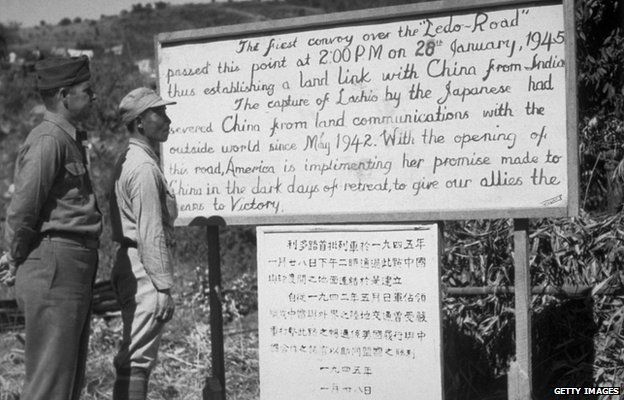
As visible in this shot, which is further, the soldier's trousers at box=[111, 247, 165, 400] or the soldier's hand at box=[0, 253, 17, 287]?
the soldier's trousers at box=[111, 247, 165, 400]

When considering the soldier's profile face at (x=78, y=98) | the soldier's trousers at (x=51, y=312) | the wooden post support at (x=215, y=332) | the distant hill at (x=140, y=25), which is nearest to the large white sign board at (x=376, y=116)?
the wooden post support at (x=215, y=332)

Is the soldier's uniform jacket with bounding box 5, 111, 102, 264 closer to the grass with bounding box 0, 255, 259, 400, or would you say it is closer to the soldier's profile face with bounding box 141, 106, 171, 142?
the soldier's profile face with bounding box 141, 106, 171, 142

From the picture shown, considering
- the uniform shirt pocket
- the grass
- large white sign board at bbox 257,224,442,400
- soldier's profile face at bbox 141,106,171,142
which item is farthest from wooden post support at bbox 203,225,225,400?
the uniform shirt pocket

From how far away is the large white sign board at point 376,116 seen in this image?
4633 millimetres

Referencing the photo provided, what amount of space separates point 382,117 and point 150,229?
57.4 inches

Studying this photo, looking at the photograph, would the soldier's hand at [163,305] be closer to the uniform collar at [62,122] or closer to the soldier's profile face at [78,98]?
the uniform collar at [62,122]

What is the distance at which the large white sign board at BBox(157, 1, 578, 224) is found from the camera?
4633 millimetres

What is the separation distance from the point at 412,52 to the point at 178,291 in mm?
5000

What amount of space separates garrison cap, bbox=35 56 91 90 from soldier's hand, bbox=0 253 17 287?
0.93m

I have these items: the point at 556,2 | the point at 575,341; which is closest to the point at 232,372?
the point at 575,341

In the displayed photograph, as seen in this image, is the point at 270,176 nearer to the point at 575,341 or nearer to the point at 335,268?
the point at 335,268

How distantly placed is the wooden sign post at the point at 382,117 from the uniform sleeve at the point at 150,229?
0.75 metres

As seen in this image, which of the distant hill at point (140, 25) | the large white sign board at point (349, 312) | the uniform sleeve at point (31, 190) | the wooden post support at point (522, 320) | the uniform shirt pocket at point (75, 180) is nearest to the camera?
the uniform sleeve at point (31, 190)

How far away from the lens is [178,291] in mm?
9141
